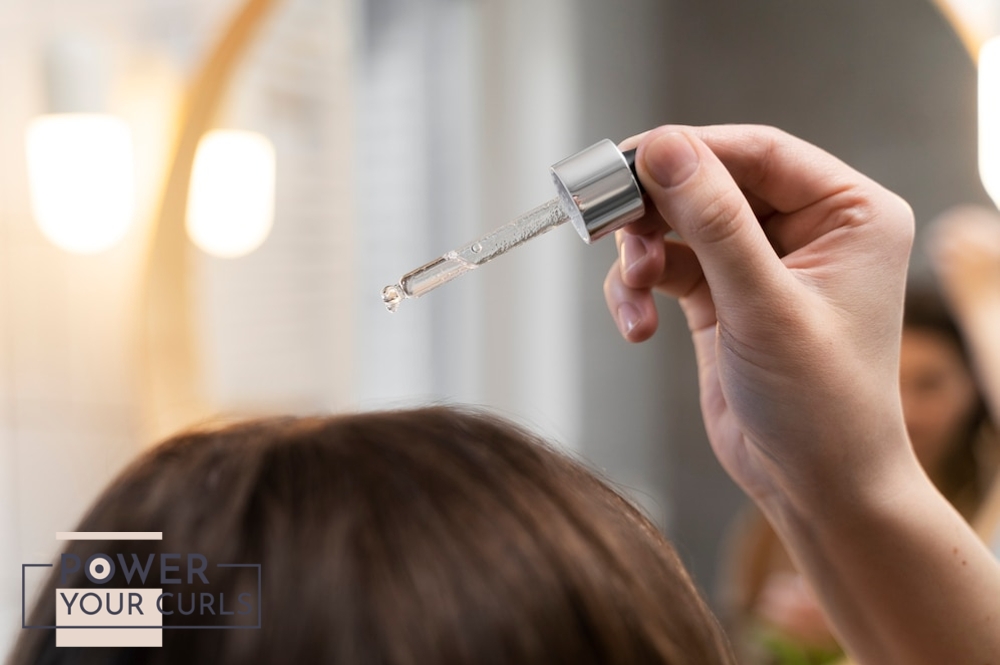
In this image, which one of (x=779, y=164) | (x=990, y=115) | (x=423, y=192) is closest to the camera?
(x=779, y=164)

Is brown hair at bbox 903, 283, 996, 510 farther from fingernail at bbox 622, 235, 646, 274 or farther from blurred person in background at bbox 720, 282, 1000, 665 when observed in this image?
fingernail at bbox 622, 235, 646, 274

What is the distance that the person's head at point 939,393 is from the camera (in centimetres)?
77

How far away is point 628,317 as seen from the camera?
41 centimetres

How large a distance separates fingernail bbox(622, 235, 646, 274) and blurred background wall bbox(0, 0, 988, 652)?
458mm

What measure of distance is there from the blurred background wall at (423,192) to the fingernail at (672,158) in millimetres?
537

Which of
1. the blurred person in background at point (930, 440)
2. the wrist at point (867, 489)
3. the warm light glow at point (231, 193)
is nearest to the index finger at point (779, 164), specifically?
the wrist at point (867, 489)

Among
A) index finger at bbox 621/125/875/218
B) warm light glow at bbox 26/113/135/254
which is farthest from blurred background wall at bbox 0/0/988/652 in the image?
index finger at bbox 621/125/875/218

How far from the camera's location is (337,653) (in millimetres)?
234

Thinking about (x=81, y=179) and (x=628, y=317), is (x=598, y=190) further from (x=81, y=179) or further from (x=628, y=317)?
(x=81, y=179)

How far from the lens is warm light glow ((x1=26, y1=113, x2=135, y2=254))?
0.71m

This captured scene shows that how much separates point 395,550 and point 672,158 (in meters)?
0.18

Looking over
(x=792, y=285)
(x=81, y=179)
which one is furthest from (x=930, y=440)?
(x=81, y=179)

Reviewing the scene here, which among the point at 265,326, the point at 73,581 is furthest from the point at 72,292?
the point at 73,581

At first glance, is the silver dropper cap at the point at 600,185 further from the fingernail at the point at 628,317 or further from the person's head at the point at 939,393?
the person's head at the point at 939,393
